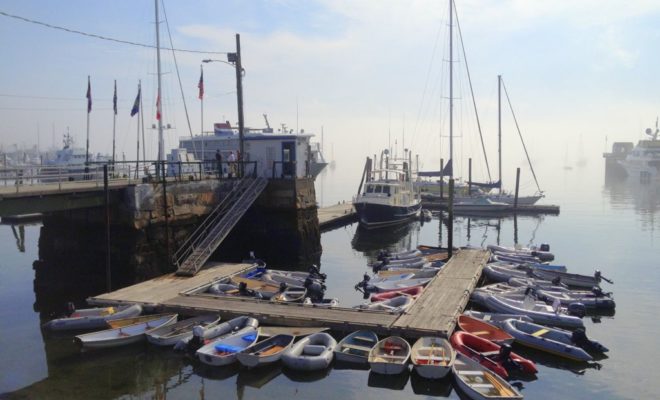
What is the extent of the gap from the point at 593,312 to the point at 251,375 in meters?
14.4

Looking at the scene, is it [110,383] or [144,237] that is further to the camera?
[144,237]

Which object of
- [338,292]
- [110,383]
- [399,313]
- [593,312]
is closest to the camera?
[110,383]

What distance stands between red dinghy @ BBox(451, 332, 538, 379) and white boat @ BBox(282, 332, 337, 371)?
372cm

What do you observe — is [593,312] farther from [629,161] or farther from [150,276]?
[629,161]

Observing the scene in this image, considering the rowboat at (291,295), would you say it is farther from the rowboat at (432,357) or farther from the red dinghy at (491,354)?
the red dinghy at (491,354)

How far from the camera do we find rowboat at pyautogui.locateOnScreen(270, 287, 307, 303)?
20719 mm

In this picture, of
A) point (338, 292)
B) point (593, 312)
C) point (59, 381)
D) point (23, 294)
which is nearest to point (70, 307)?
point (59, 381)

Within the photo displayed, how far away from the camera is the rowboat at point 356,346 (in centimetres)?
1529

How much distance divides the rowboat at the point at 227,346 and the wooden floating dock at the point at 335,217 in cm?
2847

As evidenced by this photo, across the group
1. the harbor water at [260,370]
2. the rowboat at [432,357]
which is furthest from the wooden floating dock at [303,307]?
the harbor water at [260,370]

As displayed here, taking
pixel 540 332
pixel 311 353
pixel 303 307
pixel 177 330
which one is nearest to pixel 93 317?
pixel 177 330

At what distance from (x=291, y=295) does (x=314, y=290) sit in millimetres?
967

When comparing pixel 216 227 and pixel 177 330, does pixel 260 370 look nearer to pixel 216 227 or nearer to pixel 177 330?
pixel 177 330

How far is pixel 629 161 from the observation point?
461 ft
